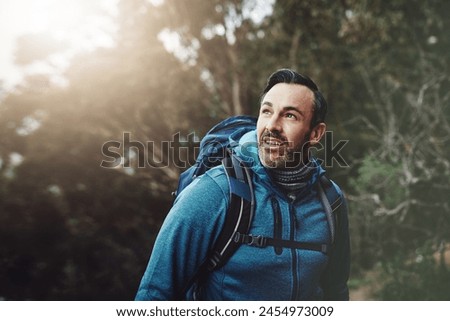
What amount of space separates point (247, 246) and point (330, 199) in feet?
1.42

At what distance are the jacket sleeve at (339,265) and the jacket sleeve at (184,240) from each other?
598 millimetres

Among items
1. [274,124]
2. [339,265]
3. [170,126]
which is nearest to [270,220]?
[274,124]

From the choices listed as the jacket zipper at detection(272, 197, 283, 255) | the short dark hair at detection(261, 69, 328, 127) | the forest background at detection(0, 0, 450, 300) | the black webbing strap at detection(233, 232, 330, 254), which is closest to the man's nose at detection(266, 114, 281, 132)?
the short dark hair at detection(261, 69, 328, 127)

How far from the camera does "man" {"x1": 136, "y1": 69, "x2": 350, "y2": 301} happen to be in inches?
54.7

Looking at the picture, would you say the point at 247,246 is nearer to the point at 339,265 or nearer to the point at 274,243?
the point at 274,243

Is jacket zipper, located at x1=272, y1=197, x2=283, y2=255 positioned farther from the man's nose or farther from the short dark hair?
the short dark hair

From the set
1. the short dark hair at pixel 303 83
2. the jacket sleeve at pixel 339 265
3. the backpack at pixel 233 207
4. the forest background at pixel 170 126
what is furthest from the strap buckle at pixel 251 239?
the forest background at pixel 170 126

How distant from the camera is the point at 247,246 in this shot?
4.82 feet

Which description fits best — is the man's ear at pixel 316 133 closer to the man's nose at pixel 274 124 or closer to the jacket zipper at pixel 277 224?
the man's nose at pixel 274 124

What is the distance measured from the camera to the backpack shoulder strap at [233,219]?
56.1 inches

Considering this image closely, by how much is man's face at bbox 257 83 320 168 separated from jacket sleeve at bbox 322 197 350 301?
1.07 feet

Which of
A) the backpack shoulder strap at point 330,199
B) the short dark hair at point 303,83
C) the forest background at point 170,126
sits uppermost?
the forest background at point 170,126
